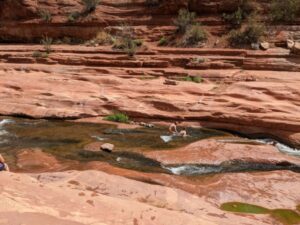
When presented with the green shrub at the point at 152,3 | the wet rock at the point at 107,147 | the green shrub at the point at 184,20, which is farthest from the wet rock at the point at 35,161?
the green shrub at the point at 152,3

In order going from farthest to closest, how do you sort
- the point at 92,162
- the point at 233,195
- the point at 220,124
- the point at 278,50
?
the point at 278,50 < the point at 220,124 < the point at 92,162 < the point at 233,195

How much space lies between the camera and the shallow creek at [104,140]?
9734 millimetres

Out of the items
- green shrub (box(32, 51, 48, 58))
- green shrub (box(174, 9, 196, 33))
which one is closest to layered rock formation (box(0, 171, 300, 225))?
green shrub (box(174, 9, 196, 33))

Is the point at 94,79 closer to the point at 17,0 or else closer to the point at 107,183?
the point at 107,183

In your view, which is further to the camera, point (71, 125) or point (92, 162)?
point (71, 125)

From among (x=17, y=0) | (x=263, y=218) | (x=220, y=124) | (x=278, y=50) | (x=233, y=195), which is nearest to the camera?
(x=263, y=218)

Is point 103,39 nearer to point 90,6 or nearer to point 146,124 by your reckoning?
point 90,6

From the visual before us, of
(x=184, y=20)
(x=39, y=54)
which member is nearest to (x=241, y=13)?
(x=184, y=20)

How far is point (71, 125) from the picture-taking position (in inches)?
523

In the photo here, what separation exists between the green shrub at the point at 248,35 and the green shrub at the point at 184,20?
2.38 meters

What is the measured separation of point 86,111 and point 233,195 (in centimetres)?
739

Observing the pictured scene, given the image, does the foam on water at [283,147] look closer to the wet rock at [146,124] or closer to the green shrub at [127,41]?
the wet rock at [146,124]

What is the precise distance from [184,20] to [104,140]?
1135 centimetres

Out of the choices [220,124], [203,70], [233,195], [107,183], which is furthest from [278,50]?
[107,183]
